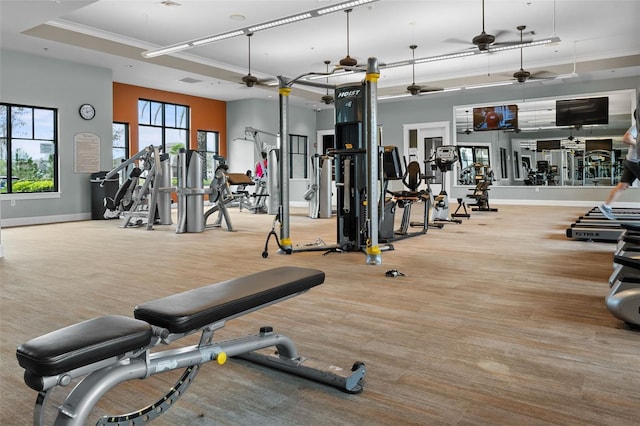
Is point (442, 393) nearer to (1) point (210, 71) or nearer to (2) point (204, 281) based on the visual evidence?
(2) point (204, 281)

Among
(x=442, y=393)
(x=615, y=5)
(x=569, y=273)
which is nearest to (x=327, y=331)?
(x=442, y=393)

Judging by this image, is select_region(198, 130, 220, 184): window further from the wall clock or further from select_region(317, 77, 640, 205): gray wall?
select_region(317, 77, 640, 205): gray wall

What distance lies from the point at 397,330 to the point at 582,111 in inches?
472

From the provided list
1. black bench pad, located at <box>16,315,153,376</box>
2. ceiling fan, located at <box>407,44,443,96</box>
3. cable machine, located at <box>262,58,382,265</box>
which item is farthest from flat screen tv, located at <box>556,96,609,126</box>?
black bench pad, located at <box>16,315,153,376</box>

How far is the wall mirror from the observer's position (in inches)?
476

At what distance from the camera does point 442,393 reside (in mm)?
1810

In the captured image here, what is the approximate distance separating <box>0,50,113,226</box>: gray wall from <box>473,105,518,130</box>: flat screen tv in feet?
31.0

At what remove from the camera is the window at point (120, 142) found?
11.4 m

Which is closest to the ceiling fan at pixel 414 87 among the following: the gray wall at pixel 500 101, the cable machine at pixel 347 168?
the gray wall at pixel 500 101

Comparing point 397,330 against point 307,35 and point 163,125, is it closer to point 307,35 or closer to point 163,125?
point 307,35

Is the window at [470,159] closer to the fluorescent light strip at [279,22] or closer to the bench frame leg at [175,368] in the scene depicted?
the fluorescent light strip at [279,22]

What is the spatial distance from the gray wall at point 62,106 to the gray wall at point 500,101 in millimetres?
8210

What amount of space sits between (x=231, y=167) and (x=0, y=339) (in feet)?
39.6

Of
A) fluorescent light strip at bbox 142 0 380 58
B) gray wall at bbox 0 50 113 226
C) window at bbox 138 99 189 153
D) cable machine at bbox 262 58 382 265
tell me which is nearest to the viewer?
cable machine at bbox 262 58 382 265
